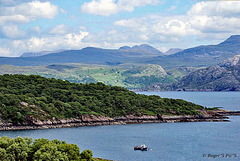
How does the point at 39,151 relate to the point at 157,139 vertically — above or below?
above

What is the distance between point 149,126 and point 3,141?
10383 cm

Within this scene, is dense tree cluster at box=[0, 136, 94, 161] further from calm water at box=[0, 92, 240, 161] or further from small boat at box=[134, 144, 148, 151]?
small boat at box=[134, 144, 148, 151]

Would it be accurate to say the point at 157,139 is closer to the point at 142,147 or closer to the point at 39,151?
the point at 142,147

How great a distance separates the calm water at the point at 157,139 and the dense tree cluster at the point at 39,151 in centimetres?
2936

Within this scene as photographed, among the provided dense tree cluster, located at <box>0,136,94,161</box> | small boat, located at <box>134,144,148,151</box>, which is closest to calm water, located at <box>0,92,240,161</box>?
small boat, located at <box>134,144,148,151</box>

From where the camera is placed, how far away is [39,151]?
85.8 metres

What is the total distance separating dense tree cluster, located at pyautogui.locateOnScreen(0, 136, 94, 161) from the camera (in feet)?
280

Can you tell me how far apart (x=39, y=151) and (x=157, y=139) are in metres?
72.0

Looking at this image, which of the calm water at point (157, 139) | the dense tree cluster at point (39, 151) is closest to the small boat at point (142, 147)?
the calm water at point (157, 139)

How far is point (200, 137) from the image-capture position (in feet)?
513

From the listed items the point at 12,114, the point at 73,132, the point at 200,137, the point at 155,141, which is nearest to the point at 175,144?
the point at 155,141

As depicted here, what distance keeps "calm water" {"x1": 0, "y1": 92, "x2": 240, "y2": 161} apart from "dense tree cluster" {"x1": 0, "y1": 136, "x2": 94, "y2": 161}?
29.4 metres

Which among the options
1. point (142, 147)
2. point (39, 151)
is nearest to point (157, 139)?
point (142, 147)

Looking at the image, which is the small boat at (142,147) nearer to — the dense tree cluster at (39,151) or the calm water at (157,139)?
the calm water at (157,139)
